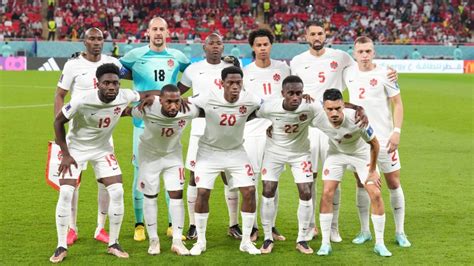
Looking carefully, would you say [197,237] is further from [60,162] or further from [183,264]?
[60,162]

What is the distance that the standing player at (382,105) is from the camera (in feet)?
27.8

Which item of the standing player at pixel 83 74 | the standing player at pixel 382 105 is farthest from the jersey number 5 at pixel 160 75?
the standing player at pixel 382 105

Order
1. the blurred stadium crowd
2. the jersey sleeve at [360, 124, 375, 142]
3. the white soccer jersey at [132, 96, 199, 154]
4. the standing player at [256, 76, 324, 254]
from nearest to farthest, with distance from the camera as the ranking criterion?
the jersey sleeve at [360, 124, 375, 142] → the white soccer jersey at [132, 96, 199, 154] → the standing player at [256, 76, 324, 254] → the blurred stadium crowd

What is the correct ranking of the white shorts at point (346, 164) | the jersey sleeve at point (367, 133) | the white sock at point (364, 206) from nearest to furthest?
the jersey sleeve at point (367, 133), the white shorts at point (346, 164), the white sock at point (364, 206)

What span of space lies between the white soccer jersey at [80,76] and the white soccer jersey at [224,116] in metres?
1.27

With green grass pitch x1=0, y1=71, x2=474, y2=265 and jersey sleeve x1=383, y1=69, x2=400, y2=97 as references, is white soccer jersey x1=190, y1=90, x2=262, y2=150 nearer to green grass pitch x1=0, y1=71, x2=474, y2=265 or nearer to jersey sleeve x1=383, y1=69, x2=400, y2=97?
green grass pitch x1=0, y1=71, x2=474, y2=265

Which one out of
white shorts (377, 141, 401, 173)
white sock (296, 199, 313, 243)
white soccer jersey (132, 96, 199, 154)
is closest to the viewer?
white soccer jersey (132, 96, 199, 154)

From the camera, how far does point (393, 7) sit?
49344 millimetres

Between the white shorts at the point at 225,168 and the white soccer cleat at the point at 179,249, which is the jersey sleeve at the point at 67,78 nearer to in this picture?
the white shorts at the point at 225,168

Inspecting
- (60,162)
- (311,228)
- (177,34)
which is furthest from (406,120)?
(177,34)

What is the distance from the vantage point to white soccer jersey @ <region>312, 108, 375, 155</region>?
797 centimetres

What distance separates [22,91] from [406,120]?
13.7 m

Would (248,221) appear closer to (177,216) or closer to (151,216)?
(177,216)

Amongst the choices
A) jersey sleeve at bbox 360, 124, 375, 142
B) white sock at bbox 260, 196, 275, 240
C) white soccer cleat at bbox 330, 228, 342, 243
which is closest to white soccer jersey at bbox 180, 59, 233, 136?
white sock at bbox 260, 196, 275, 240
